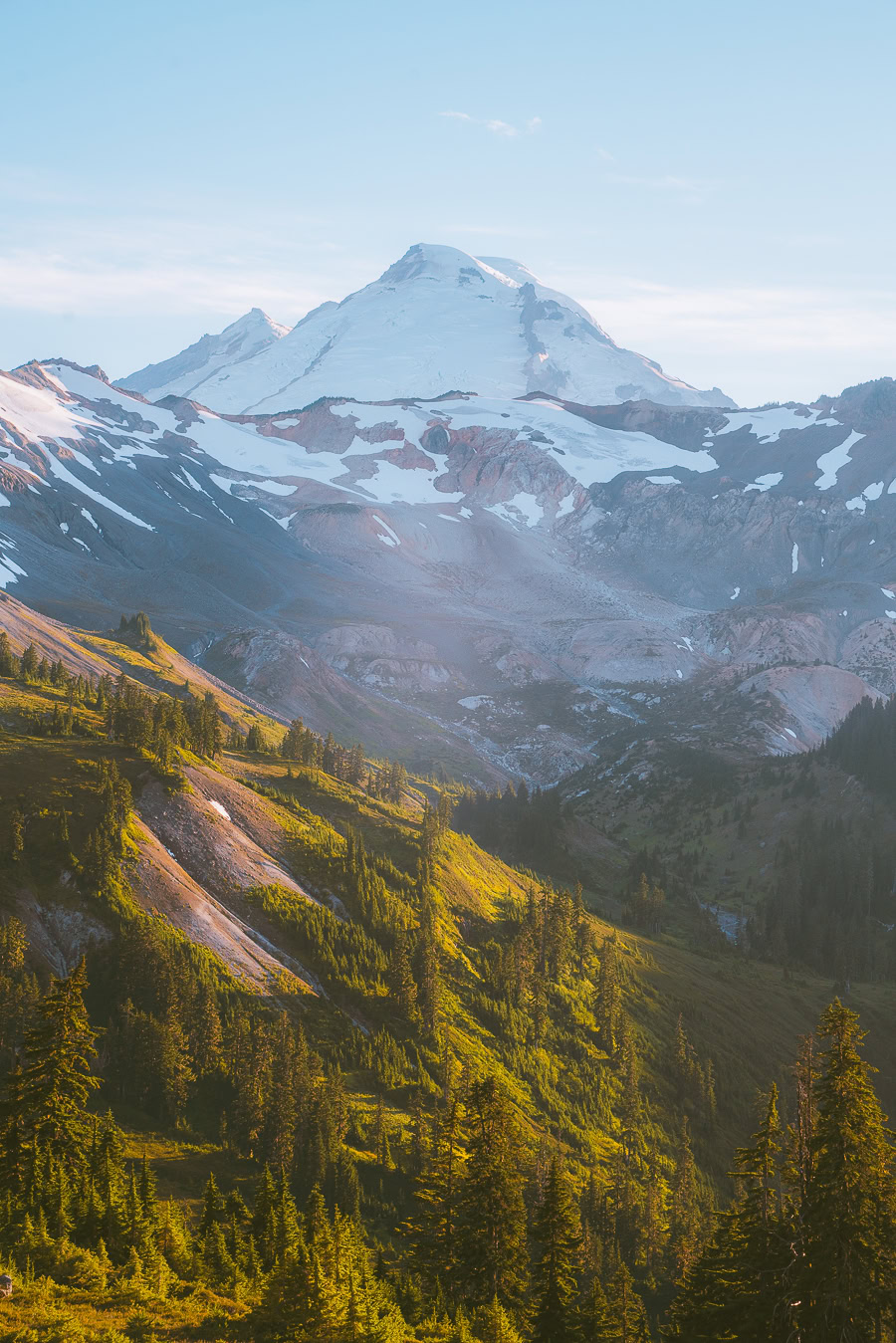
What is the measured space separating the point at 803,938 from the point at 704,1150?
67.3 m

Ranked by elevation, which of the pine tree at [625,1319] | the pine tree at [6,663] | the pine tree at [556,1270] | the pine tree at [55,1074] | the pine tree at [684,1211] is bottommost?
the pine tree at [684,1211]

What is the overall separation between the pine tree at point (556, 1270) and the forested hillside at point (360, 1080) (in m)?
0.16

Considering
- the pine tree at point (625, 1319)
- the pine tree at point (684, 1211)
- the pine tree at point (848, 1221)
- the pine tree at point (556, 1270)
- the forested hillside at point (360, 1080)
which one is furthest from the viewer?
the pine tree at point (684, 1211)

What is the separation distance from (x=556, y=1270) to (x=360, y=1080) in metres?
37.6

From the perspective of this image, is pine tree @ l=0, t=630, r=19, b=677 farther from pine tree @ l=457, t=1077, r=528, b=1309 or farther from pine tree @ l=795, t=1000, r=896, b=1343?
pine tree @ l=795, t=1000, r=896, b=1343

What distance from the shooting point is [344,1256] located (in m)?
37.2

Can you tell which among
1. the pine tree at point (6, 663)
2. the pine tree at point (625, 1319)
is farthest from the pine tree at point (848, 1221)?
the pine tree at point (6, 663)

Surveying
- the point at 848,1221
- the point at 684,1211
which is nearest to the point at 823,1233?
the point at 848,1221

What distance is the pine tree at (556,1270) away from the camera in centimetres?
4031

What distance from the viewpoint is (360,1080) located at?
76.6m

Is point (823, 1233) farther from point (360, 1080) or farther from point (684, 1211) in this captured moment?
point (684, 1211)

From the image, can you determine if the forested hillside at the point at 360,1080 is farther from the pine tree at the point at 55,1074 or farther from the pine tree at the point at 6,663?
the pine tree at the point at 6,663

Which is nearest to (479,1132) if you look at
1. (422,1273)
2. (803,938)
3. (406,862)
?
(422,1273)

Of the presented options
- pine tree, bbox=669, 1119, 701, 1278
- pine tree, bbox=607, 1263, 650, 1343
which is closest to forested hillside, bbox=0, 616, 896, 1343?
pine tree, bbox=607, 1263, 650, 1343
